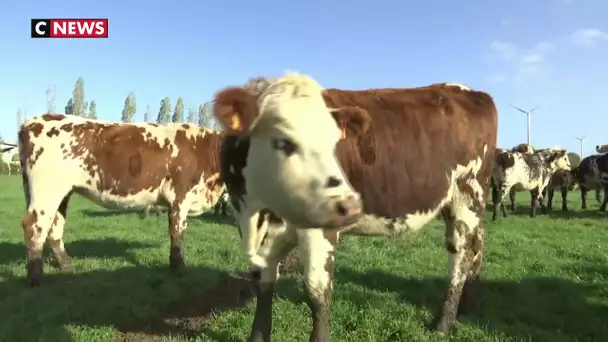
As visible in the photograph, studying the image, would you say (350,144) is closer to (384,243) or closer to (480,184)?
(480,184)

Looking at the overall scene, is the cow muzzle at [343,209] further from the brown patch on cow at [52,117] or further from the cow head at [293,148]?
the brown patch on cow at [52,117]

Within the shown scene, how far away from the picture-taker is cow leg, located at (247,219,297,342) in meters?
4.41

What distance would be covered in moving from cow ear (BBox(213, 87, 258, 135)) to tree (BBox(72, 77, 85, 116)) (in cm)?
9794

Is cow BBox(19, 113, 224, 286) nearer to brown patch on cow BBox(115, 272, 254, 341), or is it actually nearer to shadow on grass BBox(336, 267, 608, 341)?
brown patch on cow BBox(115, 272, 254, 341)

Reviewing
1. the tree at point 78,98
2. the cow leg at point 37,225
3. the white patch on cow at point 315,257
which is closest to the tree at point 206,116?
the white patch on cow at point 315,257

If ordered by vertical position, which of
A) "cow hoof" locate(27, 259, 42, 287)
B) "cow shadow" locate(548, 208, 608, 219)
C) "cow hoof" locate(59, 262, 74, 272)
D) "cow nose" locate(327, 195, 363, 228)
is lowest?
"cow shadow" locate(548, 208, 608, 219)

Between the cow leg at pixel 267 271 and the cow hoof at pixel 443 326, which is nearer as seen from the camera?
the cow leg at pixel 267 271

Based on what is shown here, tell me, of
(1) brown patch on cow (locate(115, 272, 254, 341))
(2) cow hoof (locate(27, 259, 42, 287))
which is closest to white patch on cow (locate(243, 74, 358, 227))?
(1) brown patch on cow (locate(115, 272, 254, 341))

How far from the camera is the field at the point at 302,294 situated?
16.9ft

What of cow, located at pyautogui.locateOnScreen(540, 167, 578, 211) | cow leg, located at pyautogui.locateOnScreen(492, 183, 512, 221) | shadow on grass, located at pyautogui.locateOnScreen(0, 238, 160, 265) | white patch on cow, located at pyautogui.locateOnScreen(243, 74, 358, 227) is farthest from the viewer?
cow, located at pyautogui.locateOnScreen(540, 167, 578, 211)

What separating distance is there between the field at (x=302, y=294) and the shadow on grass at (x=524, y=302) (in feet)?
0.05

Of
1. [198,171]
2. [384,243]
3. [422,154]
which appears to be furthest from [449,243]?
[198,171]

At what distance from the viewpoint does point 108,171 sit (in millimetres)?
8477

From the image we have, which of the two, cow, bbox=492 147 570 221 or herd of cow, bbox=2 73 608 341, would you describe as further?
cow, bbox=492 147 570 221
